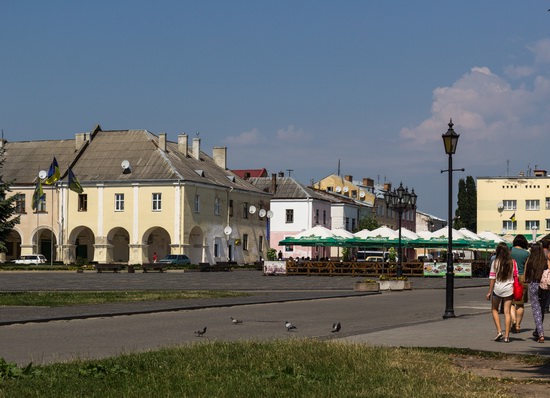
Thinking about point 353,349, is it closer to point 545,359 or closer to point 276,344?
point 276,344

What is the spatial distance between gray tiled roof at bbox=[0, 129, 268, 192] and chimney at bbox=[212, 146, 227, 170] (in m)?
3.99

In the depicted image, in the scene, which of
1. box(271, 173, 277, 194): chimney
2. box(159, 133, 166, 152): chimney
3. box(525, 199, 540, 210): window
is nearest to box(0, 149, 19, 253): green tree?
box(159, 133, 166, 152): chimney

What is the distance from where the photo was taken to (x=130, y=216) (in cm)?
8700

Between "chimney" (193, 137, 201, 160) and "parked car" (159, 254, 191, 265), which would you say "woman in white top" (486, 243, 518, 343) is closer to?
"parked car" (159, 254, 191, 265)

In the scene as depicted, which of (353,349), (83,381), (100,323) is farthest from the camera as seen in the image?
(100,323)

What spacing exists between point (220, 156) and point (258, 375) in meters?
91.2

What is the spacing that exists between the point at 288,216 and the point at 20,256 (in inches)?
1286

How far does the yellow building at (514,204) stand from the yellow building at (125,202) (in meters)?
42.2

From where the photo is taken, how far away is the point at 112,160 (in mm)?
89688

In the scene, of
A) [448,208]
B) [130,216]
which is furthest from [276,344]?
[130,216]

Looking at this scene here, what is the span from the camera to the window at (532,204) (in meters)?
124

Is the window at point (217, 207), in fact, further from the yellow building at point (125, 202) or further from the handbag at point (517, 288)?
the handbag at point (517, 288)

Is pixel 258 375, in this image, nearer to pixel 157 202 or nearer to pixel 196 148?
pixel 157 202

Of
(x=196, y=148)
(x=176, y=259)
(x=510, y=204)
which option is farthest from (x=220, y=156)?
(x=510, y=204)
